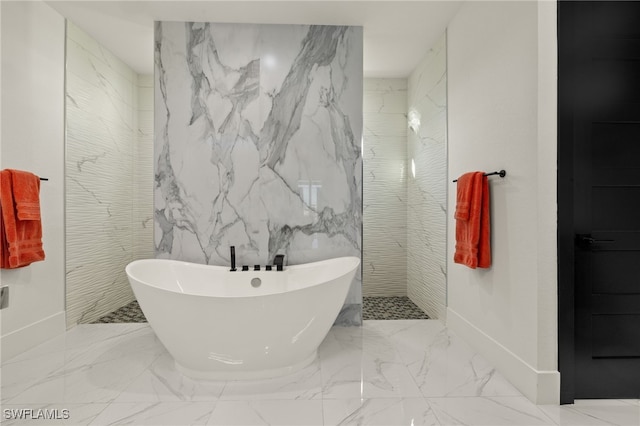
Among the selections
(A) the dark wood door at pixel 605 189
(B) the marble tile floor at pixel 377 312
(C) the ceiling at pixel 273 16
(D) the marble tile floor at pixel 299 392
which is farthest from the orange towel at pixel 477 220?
(C) the ceiling at pixel 273 16

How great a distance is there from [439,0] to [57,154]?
313 centimetres

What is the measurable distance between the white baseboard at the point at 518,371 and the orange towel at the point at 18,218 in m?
A: 3.03

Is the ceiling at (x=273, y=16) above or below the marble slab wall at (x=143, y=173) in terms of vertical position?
above

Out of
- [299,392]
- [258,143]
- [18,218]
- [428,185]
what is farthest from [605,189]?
[18,218]

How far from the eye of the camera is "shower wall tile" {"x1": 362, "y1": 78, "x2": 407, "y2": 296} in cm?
389

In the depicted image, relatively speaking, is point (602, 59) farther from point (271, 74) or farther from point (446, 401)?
point (271, 74)

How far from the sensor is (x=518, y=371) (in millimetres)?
1858

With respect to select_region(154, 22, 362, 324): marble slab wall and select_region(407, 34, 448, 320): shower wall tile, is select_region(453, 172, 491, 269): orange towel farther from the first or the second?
select_region(154, 22, 362, 324): marble slab wall

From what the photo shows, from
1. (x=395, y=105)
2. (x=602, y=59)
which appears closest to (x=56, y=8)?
(x=395, y=105)

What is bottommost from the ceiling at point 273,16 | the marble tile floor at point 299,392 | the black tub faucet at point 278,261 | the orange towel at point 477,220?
the marble tile floor at point 299,392

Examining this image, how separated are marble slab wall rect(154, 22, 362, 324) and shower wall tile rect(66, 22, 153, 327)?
0.73 m

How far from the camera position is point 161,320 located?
1.84 metres

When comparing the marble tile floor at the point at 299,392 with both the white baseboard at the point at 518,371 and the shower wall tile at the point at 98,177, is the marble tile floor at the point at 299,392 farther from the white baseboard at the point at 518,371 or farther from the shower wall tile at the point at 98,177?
the shower wall tile at the point at 98,177

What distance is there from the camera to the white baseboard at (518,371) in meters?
1.71
